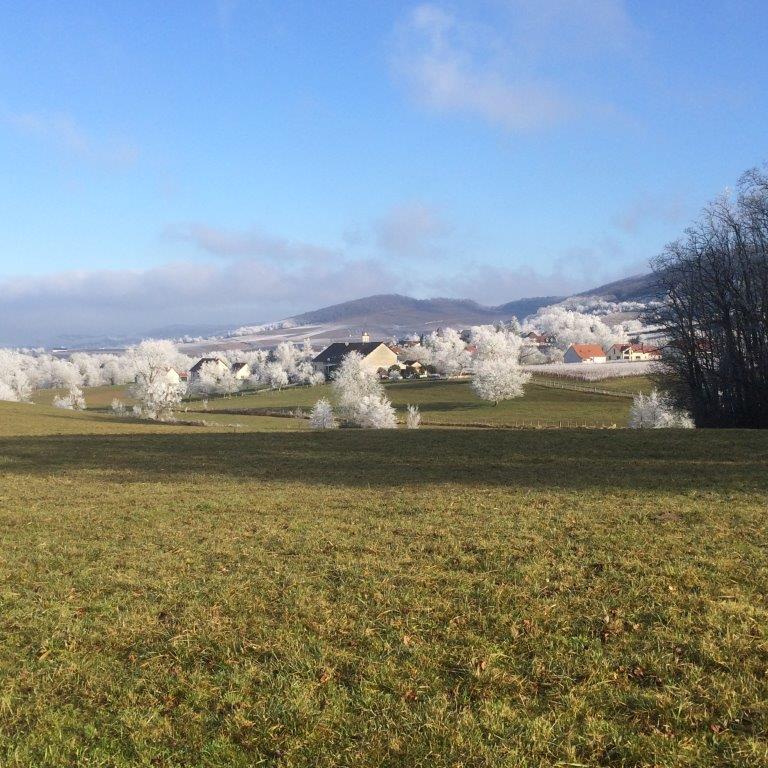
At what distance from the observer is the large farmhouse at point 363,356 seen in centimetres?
13225

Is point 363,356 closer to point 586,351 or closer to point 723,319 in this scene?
point 586,351

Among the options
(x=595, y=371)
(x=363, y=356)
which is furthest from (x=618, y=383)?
(x=363, y=356)

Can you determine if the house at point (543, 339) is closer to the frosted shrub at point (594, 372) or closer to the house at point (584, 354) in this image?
the house at point (584, 354)

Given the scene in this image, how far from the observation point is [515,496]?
13.3m

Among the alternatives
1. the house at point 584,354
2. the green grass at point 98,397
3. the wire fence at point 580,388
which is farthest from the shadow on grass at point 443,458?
the house at point 584,354

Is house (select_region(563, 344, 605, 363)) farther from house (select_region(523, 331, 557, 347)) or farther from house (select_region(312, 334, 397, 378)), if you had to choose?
house (select_region(312, 334, 397, 378))

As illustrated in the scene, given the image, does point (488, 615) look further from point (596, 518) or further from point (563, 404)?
point (563, 404)

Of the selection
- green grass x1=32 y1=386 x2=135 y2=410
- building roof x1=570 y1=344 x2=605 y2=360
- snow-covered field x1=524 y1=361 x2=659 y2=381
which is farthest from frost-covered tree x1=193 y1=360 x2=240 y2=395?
building roof x1=570 y1=344 x2=605 y2=360

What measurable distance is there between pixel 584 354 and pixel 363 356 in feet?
172

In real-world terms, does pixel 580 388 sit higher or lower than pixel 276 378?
lower

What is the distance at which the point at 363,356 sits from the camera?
131625 mm

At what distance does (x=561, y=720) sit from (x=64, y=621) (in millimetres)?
5316

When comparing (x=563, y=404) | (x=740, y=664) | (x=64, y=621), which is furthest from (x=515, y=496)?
(x=563, y=404)

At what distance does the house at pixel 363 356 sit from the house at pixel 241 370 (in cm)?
1970
